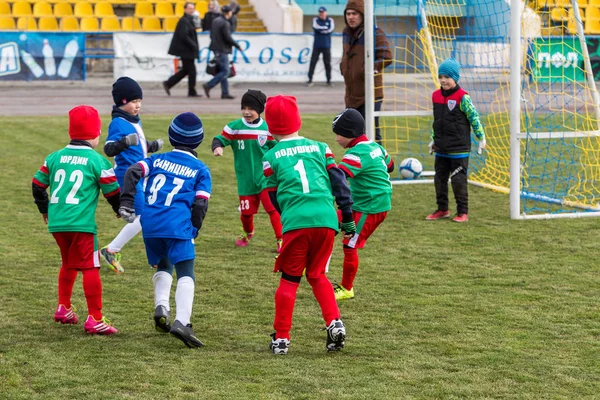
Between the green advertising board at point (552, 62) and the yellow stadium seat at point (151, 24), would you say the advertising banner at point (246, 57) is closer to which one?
the yellow stadium seat at point (151, 24)

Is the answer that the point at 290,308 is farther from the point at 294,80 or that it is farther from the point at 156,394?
the point at 294,80

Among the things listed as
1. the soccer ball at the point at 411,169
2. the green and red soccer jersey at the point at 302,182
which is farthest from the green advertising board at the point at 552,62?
the green and red soccer jersey at the point at 302,182

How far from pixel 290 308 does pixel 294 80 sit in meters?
19.3

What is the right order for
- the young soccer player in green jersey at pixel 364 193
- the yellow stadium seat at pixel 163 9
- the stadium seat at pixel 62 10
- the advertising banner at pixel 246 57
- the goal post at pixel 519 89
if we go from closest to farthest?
the young soccer player in green jersey at pixel 364 193
the goal post at pixel 519 89
the advertising banner at pixel 246 57
the stadium seat at pixel 62 10
the yellow stadium seat at pixel 163 9

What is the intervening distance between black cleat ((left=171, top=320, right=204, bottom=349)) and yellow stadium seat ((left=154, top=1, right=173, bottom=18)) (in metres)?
22.0

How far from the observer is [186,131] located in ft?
18.2

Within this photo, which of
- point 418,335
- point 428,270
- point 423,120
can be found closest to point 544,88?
point 423,120

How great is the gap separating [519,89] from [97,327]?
5.17m

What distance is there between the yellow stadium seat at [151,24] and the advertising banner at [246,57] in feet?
9.96

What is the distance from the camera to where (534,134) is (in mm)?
9344

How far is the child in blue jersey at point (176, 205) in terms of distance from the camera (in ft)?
17.8

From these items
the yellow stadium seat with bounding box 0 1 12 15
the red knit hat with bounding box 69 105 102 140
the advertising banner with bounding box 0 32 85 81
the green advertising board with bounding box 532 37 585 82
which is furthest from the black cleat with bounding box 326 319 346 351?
the yellow stadium seat with bounding box 0 1 12 15

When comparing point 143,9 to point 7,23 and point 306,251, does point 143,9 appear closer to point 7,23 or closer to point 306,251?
point 7,23

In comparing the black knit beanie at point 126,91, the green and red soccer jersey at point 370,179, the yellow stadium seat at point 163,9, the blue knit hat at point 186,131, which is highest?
the yellow stadium seat at point 163,9
